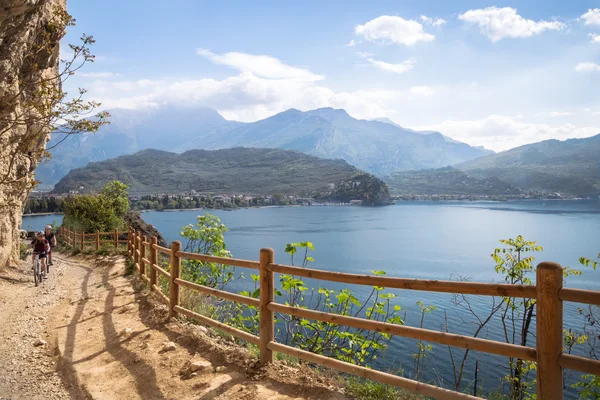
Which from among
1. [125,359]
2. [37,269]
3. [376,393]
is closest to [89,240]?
[37,269]

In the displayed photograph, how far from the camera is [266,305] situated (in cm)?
509

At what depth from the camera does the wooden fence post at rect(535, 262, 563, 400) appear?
9.96ft

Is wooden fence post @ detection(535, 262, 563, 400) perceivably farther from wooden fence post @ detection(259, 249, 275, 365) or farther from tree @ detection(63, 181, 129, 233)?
tree @ detection(63, 181, 129, 233)

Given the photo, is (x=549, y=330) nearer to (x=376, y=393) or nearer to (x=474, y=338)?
(x=474, y=338)

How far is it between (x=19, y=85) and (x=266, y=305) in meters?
11.0

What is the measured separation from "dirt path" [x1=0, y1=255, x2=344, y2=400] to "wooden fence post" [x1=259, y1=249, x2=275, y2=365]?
179mm

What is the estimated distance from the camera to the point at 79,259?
19.5m

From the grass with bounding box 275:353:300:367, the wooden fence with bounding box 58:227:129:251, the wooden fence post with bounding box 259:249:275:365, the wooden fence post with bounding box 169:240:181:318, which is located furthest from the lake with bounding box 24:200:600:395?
the wooden fence with bounding box 58:227:129:251

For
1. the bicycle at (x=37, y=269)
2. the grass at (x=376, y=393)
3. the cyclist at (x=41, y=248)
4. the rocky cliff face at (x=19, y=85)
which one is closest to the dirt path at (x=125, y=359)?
the grass at (x=376, y=393)

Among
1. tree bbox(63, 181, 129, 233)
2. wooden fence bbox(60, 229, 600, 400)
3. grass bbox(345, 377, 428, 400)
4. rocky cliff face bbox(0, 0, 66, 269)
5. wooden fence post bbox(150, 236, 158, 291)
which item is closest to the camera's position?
wooden fence bbox(60, 229, 600, 400)

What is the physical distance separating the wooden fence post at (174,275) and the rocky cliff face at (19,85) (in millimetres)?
2799

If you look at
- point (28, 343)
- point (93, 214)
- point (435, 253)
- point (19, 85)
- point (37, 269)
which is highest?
point (19, 85)

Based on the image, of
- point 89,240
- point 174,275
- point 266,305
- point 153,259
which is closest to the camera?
point 266,305

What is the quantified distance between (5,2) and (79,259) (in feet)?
46.0
